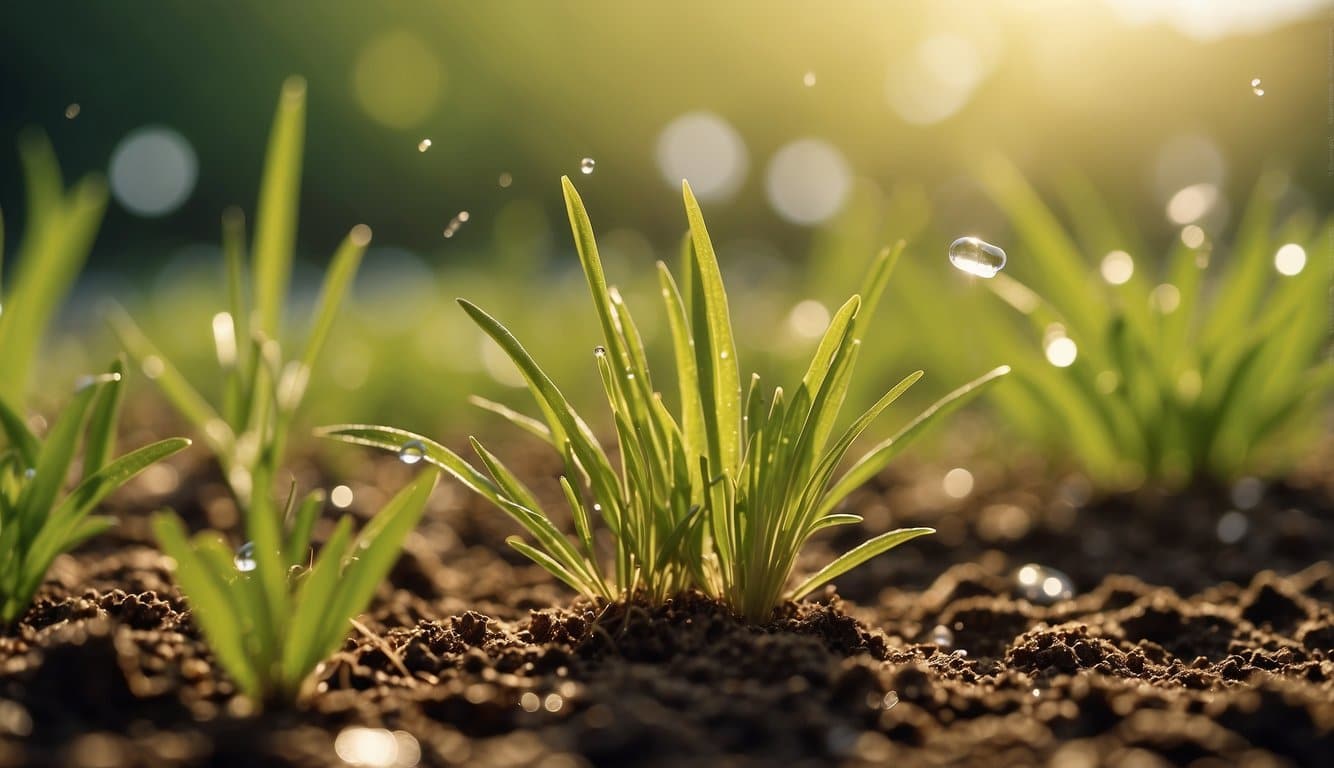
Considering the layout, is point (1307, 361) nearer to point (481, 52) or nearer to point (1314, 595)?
point (1314, 595)

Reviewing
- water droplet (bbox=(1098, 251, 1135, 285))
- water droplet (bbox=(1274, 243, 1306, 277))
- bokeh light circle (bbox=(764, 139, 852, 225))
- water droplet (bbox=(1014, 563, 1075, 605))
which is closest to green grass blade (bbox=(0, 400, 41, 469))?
water droplet (bbox=(1014, 563, 1075, 605))

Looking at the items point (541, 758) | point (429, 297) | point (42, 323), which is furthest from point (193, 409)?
point (429, 297)

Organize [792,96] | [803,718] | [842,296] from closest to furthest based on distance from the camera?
[803,718]
[842,296]
[792,96]

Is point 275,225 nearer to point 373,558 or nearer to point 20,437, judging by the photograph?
point 20,437

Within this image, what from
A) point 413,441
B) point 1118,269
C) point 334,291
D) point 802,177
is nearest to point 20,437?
point 334,291

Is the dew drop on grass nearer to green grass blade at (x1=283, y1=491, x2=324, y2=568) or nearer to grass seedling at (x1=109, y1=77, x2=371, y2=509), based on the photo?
grass seedling at (x1=109, y1=77, x2=371, y2=509)

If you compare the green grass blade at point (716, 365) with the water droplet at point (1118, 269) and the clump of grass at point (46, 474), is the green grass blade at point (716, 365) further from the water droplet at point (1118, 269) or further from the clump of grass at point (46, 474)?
the water droplet at point (1118, 269)

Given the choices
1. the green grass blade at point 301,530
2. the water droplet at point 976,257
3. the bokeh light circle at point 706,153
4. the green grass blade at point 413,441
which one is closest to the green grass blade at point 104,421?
the green grass blade at point 413,441
